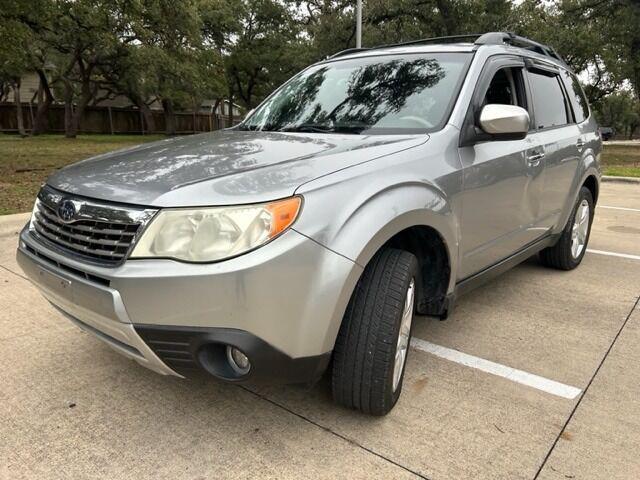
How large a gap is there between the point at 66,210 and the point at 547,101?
340 cm

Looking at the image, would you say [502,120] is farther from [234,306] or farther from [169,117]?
[169,117]

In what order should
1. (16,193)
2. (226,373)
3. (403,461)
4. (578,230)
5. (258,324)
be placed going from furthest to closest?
(16,193) → (578,230) → (403,461) → (226,373) → (258,324)

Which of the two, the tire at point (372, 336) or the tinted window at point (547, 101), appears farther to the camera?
the tinted window at point (547, 101)

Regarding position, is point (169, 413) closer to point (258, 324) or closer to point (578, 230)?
point (258, 324)

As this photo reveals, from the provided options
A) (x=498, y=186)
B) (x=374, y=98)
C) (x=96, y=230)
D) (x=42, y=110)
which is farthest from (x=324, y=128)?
(x=42, y=110)

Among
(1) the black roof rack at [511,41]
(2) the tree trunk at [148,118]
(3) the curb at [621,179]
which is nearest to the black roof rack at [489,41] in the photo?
(1) the black roof rack at [511,41]

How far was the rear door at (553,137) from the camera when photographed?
378cm

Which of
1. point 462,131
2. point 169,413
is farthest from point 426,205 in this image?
point 169,413

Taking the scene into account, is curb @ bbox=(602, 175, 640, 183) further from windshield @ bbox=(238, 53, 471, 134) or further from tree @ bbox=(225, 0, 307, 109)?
tree @ bbox=(225, 0, 307, 109)

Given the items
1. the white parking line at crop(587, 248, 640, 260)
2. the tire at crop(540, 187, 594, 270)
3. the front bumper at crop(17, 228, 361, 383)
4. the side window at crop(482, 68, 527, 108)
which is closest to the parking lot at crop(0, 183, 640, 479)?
the front bumper at crop(17, 228, 361, 383)

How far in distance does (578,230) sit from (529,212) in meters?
1.48

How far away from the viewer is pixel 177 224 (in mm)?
1945

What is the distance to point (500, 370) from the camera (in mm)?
2951

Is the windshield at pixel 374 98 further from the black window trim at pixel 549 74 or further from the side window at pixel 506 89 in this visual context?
the black window trim at pixel 549 74
